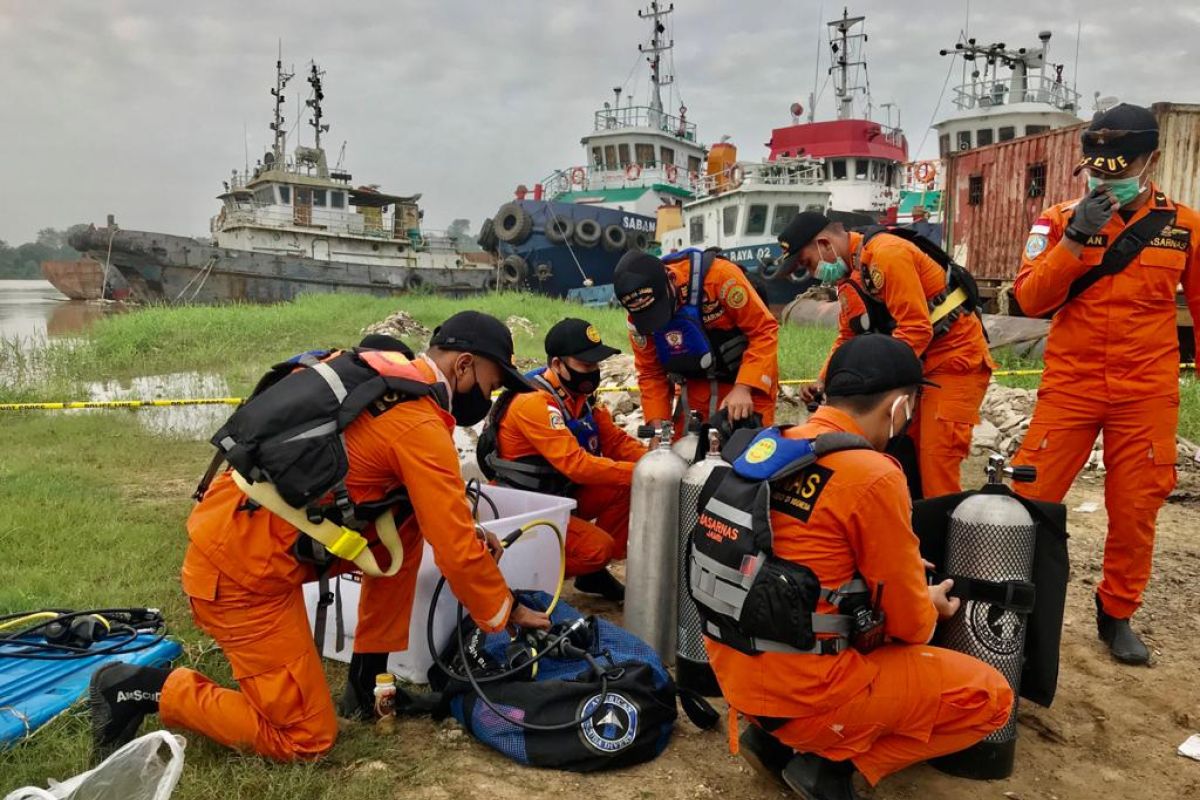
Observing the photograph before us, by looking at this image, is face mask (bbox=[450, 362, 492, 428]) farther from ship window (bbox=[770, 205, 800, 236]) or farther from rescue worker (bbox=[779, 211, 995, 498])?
ship window (bbox=[770, 205, 800, 236])

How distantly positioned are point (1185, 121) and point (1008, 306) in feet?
10.2

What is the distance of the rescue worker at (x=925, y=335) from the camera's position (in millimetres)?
3501

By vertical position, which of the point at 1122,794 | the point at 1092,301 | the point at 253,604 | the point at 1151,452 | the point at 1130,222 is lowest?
the point at 1122,794

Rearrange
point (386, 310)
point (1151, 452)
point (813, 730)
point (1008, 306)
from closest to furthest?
1. point (813, 730)
2. point (1151, 452)
3. point (1008, 306)
4. point (386, 310)

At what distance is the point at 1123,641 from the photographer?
11.1ft

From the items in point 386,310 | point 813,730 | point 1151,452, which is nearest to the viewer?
point 813,730

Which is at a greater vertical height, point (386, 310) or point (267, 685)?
point (386, 310)

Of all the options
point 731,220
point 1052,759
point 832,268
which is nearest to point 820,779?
point 1052,759

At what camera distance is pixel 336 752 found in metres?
2.62

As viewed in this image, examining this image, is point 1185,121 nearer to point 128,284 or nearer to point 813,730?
point 813,730

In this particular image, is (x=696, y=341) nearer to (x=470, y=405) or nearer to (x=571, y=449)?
(x=571, y=449)

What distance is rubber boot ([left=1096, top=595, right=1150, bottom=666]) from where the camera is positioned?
11.0 ft

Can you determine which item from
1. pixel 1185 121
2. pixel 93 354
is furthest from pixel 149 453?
pixel 1185 121

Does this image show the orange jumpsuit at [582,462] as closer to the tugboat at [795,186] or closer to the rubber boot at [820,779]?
the rubber boot at [820,779]
